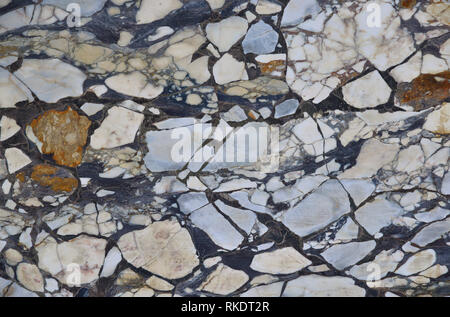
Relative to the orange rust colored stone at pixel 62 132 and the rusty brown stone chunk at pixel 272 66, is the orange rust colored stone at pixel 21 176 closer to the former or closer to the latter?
the orange rust colored stone at pixel 62 132

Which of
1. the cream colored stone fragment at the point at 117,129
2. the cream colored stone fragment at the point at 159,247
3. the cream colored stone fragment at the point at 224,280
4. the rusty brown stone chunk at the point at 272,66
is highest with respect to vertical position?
the rusty brown stone chunk at the point at 272,66

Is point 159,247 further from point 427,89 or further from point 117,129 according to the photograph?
point 427,89

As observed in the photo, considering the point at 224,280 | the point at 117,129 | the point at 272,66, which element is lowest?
the point at 224,280

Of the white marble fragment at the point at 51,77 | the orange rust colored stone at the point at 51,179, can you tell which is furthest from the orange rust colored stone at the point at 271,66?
the orange rust colored stone at the point at 51,179

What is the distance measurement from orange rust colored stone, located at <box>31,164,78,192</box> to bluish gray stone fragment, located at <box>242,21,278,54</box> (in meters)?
0.63

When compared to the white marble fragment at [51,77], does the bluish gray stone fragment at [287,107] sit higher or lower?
lower

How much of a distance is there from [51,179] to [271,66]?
712mm

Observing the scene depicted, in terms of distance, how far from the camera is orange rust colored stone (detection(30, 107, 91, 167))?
3.76ft

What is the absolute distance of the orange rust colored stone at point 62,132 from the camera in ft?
3.76

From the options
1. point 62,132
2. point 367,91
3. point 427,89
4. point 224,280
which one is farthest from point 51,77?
point 427,89

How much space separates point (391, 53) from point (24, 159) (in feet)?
3.56

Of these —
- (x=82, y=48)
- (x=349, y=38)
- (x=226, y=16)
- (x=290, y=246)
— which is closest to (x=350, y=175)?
(x=290, y=246)

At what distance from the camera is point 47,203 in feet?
3.92

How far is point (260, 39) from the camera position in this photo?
113 cm
